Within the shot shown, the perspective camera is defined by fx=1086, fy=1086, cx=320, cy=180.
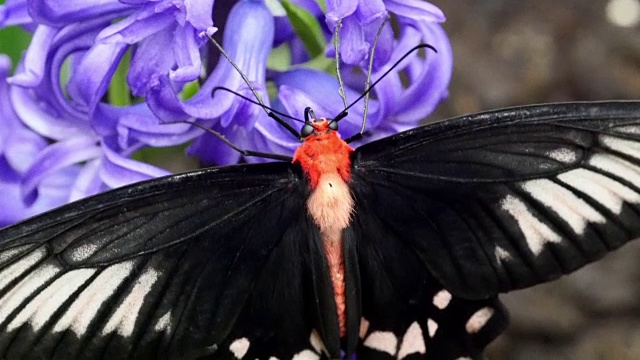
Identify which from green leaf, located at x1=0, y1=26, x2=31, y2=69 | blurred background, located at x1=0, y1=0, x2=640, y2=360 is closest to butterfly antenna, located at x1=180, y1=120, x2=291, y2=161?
green leaf, located at x1=0, y1=26, x2=31, y2=69

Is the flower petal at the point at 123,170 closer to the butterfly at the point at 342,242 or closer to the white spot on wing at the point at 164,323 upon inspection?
the butterfly at the point at 342,242

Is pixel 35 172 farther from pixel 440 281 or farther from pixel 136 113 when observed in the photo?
pixel 440 281

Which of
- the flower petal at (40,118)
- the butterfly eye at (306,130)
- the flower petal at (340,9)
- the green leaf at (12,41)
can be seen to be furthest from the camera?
the green leaf at (12,41)

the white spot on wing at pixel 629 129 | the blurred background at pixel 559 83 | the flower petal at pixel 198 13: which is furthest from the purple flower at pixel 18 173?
the blurred background at pixel 559 83

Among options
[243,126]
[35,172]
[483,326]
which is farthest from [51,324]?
[483,326]

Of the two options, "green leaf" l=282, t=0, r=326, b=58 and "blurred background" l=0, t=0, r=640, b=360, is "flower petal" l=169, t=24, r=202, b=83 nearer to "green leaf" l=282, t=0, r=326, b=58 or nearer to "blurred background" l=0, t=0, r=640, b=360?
"green leaf" l=282, t=0, r=326, b=58

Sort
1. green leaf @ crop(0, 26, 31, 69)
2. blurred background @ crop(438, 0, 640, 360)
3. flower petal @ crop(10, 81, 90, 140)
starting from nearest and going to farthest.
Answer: flower petal @ crop(10, 81, 90, 140) < green leaf @ crop(0, 26, 31, 69) < blurred background @ crop(438, 0, 640, 360)

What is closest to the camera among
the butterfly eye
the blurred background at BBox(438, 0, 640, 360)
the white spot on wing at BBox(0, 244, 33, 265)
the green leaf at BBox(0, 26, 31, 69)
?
the white spot on wing at BBox(0, 244, 33, 265)
